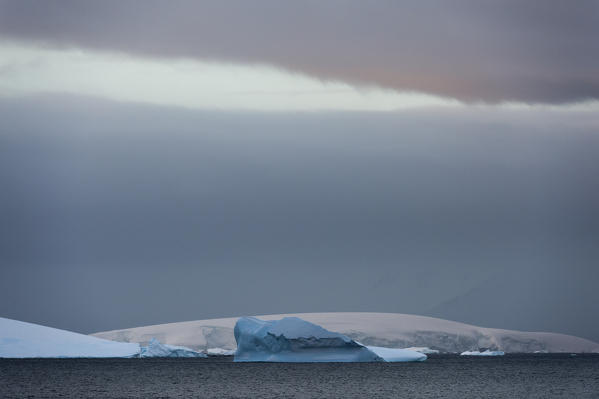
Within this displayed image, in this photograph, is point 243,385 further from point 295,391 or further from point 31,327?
point 31,327

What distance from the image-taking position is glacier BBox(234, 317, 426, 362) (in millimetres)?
50969

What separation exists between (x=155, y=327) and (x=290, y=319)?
77.3m

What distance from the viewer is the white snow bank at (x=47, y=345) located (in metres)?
59.6

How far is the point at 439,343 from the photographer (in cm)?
11812

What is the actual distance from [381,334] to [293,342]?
67.7 metres

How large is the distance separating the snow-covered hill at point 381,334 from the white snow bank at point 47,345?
1808 inches

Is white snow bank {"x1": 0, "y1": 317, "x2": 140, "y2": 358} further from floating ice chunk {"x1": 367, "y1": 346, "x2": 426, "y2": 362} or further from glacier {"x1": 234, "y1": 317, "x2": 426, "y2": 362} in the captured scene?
floating ice chunk {"x1": 367, "y1": 346, "x2": 426, "y2": 362}

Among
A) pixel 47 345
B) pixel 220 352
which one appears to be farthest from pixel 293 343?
pixel 220 352

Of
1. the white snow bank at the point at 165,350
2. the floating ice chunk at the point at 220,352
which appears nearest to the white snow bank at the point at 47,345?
the white snow bank at the point at 165,350

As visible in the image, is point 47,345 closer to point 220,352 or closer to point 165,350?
point 165,350

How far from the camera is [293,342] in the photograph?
5084cm

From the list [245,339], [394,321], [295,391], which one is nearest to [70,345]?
[245,339]

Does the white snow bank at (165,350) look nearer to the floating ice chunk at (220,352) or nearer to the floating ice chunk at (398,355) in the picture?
the floating ice chunk at (398,355)

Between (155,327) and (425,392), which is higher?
(155,327)
